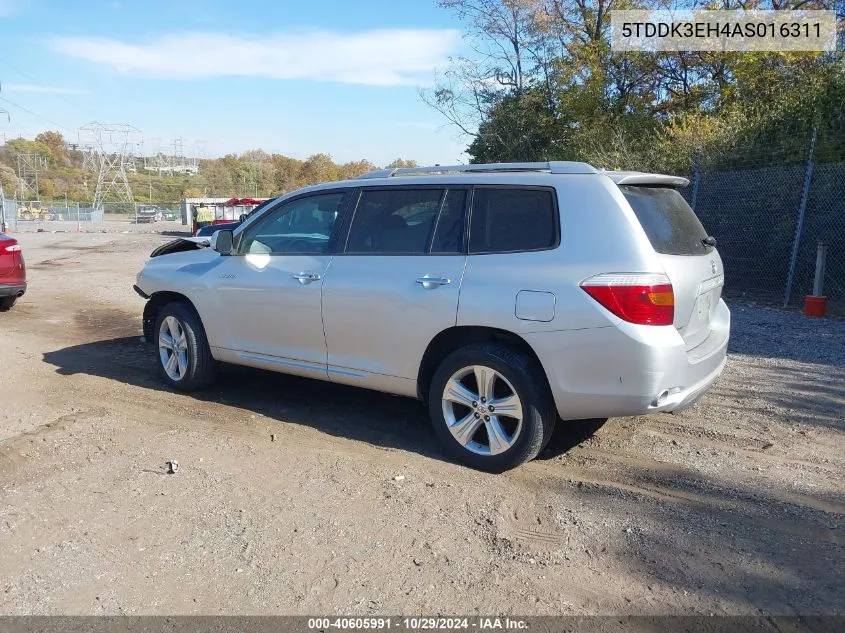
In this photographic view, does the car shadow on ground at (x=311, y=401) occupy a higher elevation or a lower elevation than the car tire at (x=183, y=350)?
lower

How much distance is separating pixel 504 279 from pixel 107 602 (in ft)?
8.81

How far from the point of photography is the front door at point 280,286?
5309mm

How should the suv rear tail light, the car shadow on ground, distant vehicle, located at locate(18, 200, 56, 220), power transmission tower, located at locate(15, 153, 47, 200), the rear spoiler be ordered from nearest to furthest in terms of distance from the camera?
the suv rear tail light < the rear spoiler < the car shadow on ground < distant vehicle, located at locate(18, 200, 56, 220) < power transmission tower, located at locate(15, 153, 47, 200)

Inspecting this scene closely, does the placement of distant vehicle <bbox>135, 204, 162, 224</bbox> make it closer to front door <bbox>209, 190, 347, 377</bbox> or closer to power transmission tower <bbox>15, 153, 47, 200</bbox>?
power transmission tower <bbox>15, 153, 47, 200</bbox>

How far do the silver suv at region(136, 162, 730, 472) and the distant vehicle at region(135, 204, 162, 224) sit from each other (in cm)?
6318

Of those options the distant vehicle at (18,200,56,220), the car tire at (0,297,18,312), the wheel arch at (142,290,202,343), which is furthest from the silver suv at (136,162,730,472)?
the distant vehicle at (18,200,56,220)

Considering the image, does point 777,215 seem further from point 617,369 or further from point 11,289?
point 11,289

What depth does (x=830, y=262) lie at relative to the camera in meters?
10.5

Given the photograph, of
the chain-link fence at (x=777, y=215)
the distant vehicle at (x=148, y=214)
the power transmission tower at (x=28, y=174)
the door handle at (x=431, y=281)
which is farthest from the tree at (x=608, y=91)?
the power transmission tower at (x=28, y=174)

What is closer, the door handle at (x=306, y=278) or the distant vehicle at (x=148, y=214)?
the door handle at (x=306, y=278)

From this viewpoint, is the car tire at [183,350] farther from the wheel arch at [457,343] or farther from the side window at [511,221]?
the side window at [511,221]

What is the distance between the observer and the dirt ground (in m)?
3.21

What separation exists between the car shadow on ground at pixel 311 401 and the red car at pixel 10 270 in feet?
10.4

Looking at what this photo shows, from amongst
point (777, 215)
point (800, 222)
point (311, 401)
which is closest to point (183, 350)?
point (311, 401)
